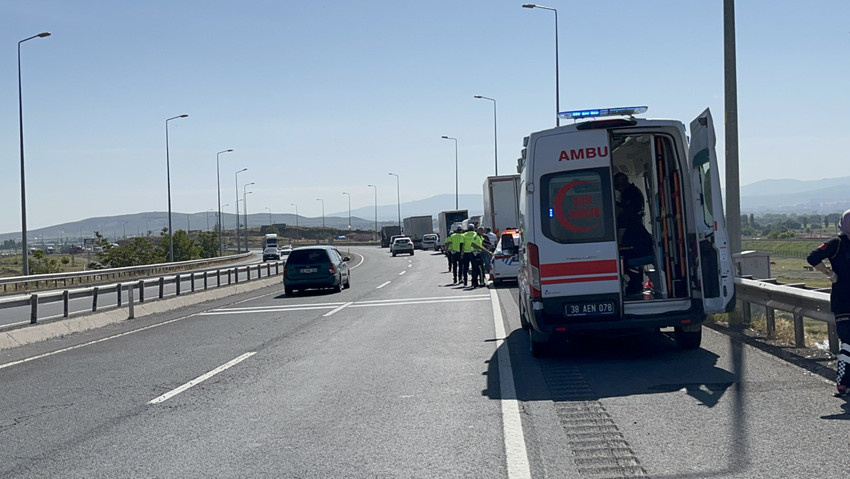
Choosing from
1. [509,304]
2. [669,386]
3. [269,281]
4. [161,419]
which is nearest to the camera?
[161,419]

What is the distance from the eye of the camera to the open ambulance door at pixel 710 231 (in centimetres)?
976

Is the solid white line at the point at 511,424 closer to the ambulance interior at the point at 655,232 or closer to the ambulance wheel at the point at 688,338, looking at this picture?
A: the ambulance interior at the point at 655,232

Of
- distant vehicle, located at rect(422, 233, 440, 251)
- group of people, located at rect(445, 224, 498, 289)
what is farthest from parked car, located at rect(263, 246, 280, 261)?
group of people, located at rect(445, 224, 498, 289)

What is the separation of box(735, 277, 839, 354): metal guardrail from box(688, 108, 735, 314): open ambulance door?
3.07 feet

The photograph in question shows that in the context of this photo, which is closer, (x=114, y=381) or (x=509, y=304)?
(x=114, y=381)

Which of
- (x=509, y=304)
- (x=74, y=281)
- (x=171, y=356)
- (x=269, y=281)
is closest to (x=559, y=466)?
(x=171, y=356)

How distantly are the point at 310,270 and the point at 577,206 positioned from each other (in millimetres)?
16509

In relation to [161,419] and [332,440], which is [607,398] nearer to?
[332,440]

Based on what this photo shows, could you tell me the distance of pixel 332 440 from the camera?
6.53 meters

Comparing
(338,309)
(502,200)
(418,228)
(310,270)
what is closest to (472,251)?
(310,270)

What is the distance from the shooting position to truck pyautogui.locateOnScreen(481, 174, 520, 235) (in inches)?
1266

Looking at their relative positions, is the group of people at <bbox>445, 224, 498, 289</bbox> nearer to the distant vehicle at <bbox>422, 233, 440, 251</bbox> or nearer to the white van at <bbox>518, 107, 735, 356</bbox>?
the white van at <bbox>518, 107, 735, 356</bbox>

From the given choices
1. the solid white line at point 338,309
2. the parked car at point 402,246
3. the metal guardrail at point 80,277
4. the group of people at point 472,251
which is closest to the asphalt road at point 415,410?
the solid white line at point 338,309

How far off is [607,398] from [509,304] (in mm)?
10786
